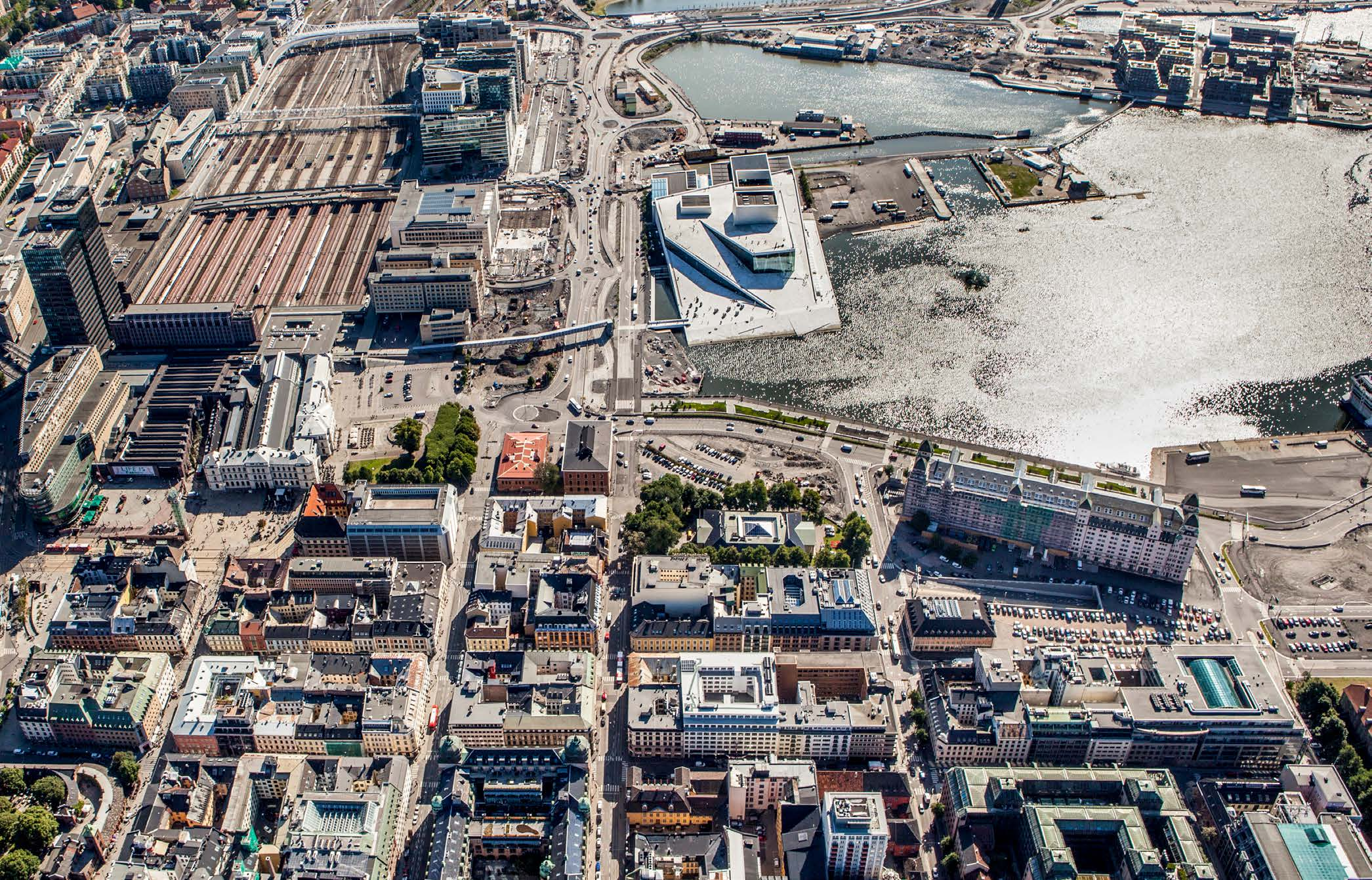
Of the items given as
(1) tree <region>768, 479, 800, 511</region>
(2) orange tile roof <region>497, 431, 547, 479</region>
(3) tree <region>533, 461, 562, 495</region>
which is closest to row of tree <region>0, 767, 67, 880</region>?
(2) orange tile roof <region>497, 431, 547, 479</region>

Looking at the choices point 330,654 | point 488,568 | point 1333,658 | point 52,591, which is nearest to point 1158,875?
point 1333,658

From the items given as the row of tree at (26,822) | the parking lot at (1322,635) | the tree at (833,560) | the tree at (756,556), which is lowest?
the parking lot at (1322,635)

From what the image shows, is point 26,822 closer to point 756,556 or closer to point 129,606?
point 129,606

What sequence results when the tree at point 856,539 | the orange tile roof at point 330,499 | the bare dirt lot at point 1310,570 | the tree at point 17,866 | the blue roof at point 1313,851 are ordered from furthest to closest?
the orange tile roof at point 330,499 → the tree at point 856,539 → the bare dirt lot at point 1310,570 → the tree at point 17,866 → the blue roof at point 1313,851

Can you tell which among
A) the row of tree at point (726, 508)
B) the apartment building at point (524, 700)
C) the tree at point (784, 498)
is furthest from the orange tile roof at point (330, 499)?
the tree at point (784, 498)

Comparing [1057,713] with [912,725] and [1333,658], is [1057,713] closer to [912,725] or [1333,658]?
[912,725]

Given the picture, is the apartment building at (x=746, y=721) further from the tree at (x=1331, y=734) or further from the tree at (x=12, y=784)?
the tree at (x=12, y=784)
